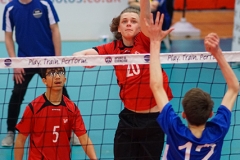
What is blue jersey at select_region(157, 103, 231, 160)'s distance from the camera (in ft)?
9.66

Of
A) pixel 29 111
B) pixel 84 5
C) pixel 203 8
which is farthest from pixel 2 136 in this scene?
pixel 203 8

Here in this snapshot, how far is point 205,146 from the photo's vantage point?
2949mm

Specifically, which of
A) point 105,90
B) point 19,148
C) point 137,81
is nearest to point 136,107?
point 137,81

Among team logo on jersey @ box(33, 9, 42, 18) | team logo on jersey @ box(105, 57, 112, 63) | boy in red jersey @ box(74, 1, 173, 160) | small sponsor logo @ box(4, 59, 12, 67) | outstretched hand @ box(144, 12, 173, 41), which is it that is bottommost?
boy in red jersey @ box(74, 1, 173, 160)

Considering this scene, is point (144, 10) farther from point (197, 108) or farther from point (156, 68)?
point (197, 108)

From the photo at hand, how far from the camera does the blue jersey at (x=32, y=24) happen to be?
5.66 meters

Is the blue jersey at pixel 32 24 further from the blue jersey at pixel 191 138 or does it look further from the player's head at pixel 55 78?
the blue jersey at pixel 191 138

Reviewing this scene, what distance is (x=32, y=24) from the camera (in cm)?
570

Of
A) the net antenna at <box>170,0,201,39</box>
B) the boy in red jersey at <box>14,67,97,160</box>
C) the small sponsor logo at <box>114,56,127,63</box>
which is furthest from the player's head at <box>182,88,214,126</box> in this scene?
the net antenna at <box>170,0,201,39</box>

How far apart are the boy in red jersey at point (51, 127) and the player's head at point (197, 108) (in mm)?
1423

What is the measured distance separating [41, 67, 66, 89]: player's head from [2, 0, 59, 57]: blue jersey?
4.91ft

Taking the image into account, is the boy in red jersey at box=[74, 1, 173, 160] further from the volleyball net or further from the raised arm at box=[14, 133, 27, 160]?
the raised arm at box=[14, 133, 27, 160]

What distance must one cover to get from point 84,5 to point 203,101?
762 centimetres

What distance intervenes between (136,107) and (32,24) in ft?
7.02
